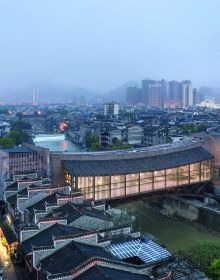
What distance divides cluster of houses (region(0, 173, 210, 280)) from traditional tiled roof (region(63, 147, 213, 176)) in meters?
3.94

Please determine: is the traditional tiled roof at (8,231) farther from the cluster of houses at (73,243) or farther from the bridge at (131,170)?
the bridge at (131,170)

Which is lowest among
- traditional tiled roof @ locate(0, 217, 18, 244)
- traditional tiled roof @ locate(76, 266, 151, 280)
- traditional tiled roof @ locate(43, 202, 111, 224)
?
traditional tiled roof @ locate(0, 217, 18, 244)

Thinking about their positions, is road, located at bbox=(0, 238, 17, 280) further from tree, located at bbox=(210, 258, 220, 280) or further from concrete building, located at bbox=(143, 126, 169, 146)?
concrete building, located at bbox=(143, 126, 169, 146)

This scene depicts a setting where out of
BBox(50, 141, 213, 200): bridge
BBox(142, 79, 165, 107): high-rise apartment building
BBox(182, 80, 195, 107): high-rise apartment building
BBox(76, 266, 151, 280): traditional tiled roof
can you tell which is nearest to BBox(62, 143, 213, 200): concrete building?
BBox(50, 141, 213, 200): bridge

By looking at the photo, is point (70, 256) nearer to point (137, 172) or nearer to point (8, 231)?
point (8, 231)

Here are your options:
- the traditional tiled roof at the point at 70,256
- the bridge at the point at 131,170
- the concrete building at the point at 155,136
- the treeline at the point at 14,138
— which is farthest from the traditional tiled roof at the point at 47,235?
the concrete building at the point at 155,136

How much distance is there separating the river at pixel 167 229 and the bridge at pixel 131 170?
2.05 meters

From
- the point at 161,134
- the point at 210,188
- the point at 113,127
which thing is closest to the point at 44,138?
the point at 113,127

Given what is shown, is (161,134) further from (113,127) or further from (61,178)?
(61,178)

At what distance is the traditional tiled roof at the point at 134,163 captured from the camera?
2373 centimetres

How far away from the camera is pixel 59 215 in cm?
1634

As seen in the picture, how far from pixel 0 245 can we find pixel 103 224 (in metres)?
6.13

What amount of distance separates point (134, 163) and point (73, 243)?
42.2 ft

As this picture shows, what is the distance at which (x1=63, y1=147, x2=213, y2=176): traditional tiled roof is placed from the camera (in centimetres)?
2373
